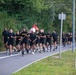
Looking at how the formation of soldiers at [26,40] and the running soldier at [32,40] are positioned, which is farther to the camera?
the running soldier at [32,40]

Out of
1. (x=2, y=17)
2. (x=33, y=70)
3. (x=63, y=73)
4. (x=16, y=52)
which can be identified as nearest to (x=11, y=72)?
(x=33, y=70)

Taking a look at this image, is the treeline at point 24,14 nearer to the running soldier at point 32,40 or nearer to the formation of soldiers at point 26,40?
the formation of soldiers at point 26,40

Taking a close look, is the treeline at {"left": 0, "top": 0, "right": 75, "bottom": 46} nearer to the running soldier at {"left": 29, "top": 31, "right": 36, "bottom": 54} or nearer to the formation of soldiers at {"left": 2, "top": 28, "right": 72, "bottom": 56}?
the formation of soldiers at {"left": 2, "top": 28, "right": 72, "bottom": 56}

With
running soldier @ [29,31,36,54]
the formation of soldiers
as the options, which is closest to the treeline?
the formation of soldiers

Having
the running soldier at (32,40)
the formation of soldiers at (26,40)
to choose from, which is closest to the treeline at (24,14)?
the formation of soldiers at (26,40)

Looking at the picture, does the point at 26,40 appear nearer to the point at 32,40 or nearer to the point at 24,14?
the point at 32,40

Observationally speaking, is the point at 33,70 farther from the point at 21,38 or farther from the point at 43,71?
the point at 21,38

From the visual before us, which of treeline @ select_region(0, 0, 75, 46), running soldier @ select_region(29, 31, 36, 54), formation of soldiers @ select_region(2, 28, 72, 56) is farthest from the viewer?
treeline @ select_region(0, 0, 75, 46)

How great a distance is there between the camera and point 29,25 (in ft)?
135

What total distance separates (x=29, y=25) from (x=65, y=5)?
53.3 feet

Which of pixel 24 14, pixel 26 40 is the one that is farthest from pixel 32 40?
pixel 24 14

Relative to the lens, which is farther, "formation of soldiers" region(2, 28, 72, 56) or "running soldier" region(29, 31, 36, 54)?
"running soldier" region(29, 31, 36, 54)

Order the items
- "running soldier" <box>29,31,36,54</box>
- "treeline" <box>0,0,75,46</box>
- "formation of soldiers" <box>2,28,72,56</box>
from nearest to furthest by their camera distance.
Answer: "formation of soldiers" <box>2,28,72,56</box> < "running soldier" <box>29,31,36,54</box> < "treeline" <box>0,0,75,46</box>

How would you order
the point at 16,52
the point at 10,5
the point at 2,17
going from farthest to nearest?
the point at 10,5 < the point at 2,17 < the point at 16,52
